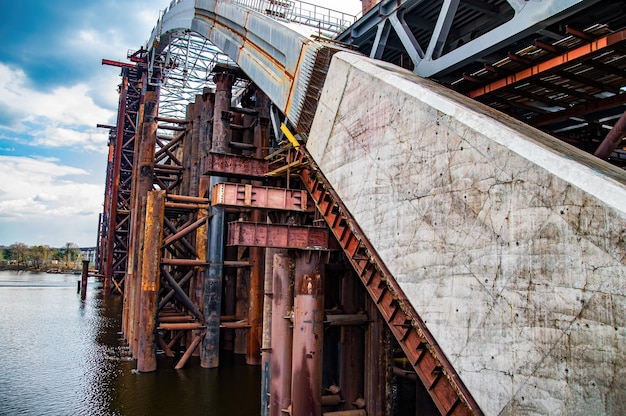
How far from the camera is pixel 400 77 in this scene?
8750 millimetres

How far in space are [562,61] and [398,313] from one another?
538 cm

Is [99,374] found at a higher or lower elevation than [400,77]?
lower

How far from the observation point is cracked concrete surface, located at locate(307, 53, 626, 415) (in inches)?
193

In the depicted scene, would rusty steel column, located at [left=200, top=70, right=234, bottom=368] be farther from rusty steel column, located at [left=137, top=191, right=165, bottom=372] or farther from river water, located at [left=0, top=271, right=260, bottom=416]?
rusty steel column, located at [left=137, top=191, right=165, bottom=372]

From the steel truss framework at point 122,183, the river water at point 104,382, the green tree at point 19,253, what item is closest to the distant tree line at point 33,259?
the green tree at point 19,253

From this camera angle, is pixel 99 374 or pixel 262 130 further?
pixel 262 130

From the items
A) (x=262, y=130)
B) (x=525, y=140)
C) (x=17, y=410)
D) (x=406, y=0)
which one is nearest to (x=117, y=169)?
(x=262, y=130)

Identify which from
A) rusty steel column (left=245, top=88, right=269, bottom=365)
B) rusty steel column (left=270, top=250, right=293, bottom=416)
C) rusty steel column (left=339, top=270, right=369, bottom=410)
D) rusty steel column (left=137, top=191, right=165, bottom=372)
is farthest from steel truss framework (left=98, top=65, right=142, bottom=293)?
rusty steel column (left=339, top=270, right=369, bottom=410)

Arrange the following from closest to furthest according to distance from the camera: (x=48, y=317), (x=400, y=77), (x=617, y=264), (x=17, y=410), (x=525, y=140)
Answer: (x=617, y=264)
(x=525, y=140)
(x=400, y=77)
(x=17, y=410)
(x=48, y=317)

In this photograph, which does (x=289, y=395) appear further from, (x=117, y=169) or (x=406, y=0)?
(x=117, y=169)

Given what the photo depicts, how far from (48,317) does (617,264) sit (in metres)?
38.4

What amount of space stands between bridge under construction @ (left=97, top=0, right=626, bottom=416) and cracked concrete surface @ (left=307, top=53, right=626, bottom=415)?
0.02 metres

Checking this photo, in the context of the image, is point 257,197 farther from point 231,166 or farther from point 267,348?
point 267,348

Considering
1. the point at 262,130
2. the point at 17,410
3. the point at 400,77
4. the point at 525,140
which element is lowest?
the point at 17,410
